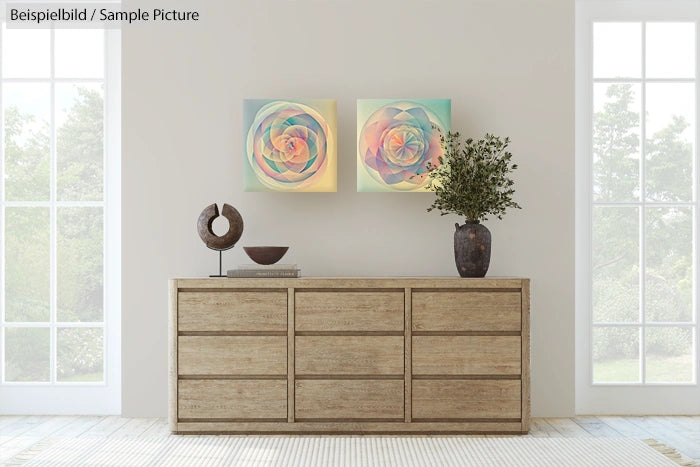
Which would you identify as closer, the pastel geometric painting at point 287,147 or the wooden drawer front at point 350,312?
the wooden drawer front at point 350,312

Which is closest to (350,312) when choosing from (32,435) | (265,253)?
(265,253)

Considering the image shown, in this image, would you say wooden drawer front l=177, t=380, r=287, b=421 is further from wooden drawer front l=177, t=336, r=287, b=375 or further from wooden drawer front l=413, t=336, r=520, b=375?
wooden drawer front l=413, t=336, r=520, b=375

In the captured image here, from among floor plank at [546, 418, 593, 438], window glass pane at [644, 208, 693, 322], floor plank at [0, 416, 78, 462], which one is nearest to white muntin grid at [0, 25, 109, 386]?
floor plank at [0, 416, 78, 462]

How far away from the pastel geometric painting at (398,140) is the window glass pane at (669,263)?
51.5 inches

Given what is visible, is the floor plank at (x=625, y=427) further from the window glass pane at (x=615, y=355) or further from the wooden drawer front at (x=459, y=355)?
the wooden drawer front at (x=459, y=355)

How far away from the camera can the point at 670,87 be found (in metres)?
4.08

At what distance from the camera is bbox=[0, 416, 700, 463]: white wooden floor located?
11.5 feet

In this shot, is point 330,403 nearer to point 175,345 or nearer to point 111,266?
point 175,345

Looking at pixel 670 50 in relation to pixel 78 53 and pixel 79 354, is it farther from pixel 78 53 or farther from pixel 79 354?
pixel 79 354

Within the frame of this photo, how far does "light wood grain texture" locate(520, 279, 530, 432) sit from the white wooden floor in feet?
0.49

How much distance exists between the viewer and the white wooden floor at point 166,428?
349cm

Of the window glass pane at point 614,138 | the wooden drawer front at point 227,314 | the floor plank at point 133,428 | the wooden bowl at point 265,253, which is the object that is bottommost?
the floor plank at point 133,428

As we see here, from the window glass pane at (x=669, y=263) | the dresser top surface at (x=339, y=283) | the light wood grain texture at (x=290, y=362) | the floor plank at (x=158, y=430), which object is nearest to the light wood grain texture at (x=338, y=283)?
the dresser top surface at (x=339, y=283)

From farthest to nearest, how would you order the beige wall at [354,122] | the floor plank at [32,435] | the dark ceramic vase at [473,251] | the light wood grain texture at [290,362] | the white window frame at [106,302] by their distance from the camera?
the white window frame at [106,302]
the beige wall at [354,122]
the dark ceramic vase at [473,251]
the light wood grain texture at [290,362]
the floor plank at [32,435]
